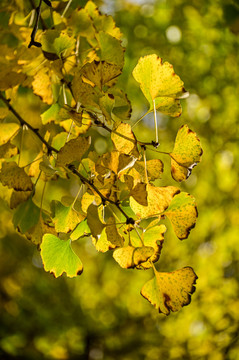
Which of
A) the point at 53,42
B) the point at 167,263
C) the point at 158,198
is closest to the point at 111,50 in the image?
the point at 53,42

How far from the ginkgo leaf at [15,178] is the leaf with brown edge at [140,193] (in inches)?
6.8

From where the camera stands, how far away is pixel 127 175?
1.30 ft

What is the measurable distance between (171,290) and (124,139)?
0.17 meters

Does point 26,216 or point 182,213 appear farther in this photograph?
point 26,216

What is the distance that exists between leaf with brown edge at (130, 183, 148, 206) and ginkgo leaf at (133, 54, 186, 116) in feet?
0.35

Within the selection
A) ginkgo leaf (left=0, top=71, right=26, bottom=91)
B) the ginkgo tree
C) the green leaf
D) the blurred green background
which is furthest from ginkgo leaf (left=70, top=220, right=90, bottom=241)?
the blurred green background

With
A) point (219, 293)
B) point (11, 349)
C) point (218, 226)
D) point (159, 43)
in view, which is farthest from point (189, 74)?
point (11, 349)

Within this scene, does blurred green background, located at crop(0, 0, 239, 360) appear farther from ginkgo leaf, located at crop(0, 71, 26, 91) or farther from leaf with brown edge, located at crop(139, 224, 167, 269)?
leaf with brown edge, located at crop(139, 224, 167, 269)

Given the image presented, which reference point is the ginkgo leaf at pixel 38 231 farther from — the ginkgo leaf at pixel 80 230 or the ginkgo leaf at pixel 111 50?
the ginkgo leaf at pixel 111 50

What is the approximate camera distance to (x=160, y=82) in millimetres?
421

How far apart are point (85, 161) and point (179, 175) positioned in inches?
5.1

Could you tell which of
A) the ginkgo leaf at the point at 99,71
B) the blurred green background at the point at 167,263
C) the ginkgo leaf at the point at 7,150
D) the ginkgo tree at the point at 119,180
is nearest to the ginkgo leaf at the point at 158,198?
the ginkgo tree at the point at 119,180

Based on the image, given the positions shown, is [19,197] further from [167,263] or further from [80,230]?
[167,263]

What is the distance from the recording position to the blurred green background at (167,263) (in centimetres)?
176
